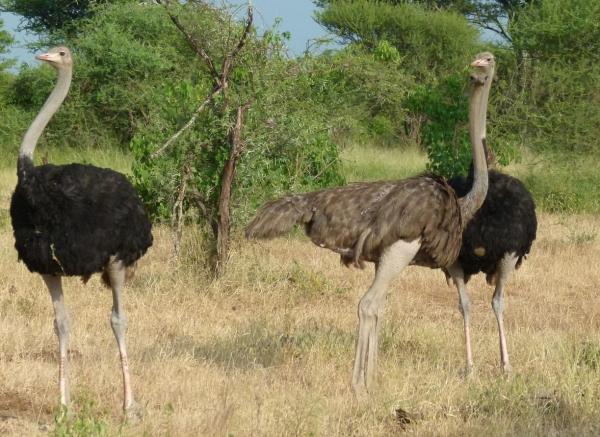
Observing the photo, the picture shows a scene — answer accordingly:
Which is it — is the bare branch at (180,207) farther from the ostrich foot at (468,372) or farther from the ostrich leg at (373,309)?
the ostrich leg at (373,309)

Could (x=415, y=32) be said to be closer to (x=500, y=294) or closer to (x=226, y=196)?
(x=226, y=196)

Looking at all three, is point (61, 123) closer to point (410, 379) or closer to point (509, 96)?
point (509, 96)

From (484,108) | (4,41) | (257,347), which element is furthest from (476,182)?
(4,41)

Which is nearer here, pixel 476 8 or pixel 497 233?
pixel 497 233

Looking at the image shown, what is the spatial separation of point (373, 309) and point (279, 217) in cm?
63

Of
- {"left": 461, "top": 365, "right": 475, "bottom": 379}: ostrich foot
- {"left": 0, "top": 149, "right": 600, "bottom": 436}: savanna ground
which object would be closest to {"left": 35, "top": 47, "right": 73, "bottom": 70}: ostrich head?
{"left": 0, "top": 149, "right": 600, "bottom": 436}: savanna ground

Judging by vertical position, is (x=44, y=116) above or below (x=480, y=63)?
below

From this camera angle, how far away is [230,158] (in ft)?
24.8

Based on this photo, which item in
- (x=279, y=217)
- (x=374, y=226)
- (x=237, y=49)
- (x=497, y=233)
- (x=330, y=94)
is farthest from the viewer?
(x=330, y=94)

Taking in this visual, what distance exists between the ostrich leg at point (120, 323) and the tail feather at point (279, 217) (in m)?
0.66

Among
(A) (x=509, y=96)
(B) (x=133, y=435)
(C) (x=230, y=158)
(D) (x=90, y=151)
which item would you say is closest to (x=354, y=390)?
(B) (x=133, y=435)

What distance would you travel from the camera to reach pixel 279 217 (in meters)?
5.33

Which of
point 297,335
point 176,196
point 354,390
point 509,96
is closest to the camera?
point 354,390

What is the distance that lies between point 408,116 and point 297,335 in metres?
18.7
